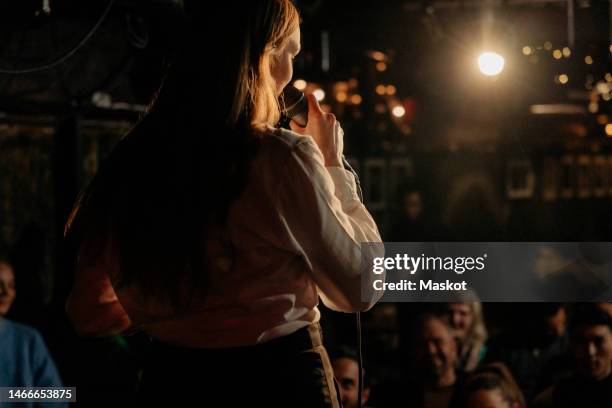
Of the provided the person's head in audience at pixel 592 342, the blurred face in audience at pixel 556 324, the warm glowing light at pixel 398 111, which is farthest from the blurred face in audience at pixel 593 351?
the warm glowing light at pixel 398 111

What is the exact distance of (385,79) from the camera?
21.3 feet

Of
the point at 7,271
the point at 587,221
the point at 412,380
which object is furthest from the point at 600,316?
the point at 587,221

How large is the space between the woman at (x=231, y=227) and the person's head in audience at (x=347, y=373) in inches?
85.9

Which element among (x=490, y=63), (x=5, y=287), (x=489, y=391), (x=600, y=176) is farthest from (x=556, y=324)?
(x=600, y=176)

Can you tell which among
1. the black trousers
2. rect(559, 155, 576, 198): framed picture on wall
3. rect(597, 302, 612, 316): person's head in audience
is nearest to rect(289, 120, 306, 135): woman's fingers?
the black trousers

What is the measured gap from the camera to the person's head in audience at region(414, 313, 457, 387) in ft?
11.4

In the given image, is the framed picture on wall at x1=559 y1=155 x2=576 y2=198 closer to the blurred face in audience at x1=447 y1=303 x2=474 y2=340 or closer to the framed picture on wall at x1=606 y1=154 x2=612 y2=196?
the framed picture on wall at x1=606 y1=154 x2=612 y2=196

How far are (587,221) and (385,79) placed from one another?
100 inches

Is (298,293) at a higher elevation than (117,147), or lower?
lower

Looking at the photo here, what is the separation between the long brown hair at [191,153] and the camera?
113cm

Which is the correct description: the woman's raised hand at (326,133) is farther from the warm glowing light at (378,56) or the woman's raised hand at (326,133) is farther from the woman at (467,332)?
the warm glowing light at (378,56)

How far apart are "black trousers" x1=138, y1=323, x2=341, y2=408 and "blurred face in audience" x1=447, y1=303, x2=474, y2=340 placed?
250 cm

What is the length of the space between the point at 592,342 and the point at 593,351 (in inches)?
1.4

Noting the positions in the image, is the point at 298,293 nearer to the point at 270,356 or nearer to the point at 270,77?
the point at 270,356
